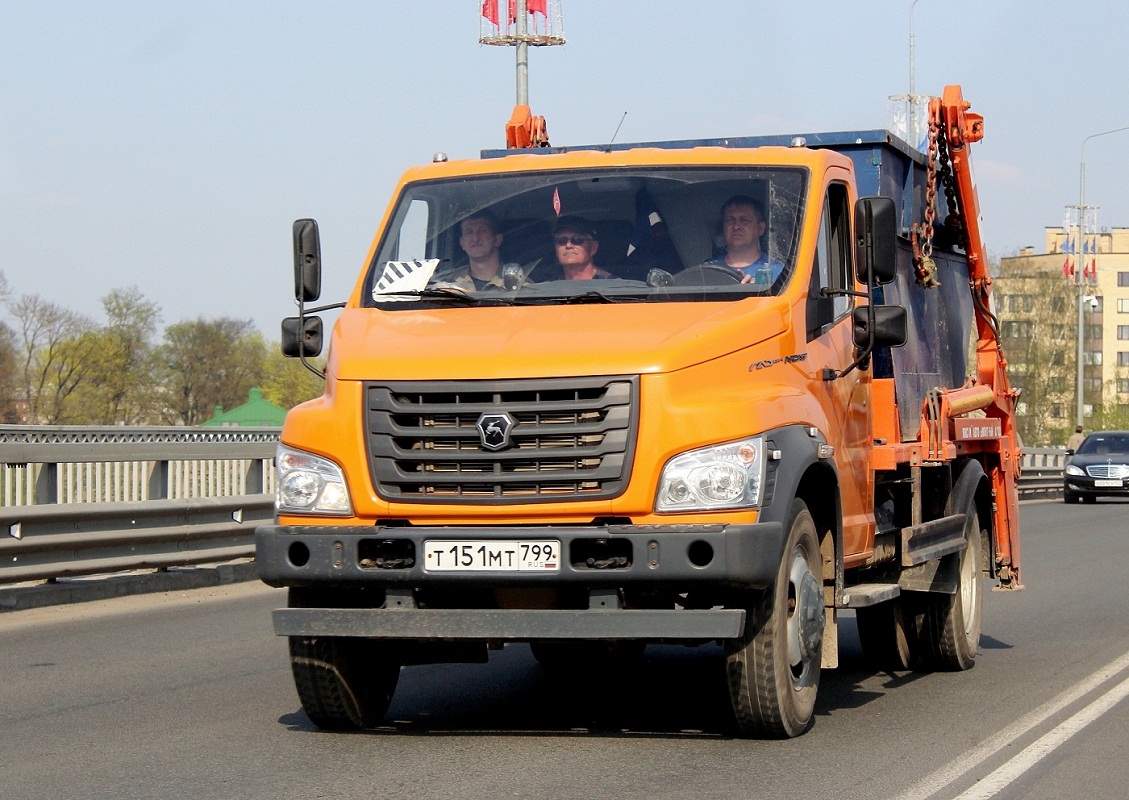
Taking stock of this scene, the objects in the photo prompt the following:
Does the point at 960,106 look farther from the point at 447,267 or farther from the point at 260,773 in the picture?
the point at 260,773

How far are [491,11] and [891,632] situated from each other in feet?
58.7

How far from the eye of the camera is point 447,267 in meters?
7.47

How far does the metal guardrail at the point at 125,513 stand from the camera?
12133 millimetres

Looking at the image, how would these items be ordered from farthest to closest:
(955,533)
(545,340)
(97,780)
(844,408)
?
(955,533) → (844,408) → (545,340) → (97,780)

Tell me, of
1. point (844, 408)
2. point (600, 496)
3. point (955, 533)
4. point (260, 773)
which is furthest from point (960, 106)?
point (260, 773)

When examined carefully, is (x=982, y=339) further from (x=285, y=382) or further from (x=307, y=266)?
(x=285, y=382)

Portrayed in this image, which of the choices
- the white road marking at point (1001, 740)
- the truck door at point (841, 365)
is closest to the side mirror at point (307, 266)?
the truck door at point (841, 365)

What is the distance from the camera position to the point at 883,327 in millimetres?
7523

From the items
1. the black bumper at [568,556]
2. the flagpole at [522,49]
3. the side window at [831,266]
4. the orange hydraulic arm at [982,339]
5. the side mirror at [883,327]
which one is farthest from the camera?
the flagpole at [522,49]

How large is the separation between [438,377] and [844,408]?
213 centimetres

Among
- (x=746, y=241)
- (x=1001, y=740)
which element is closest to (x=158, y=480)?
(x=746, y=241)

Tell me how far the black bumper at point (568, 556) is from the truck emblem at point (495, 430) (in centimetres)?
31

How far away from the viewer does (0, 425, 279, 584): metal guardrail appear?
39.8 feet

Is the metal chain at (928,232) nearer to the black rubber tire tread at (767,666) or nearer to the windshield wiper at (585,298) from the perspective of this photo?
the windshield wiper at (585,298)
